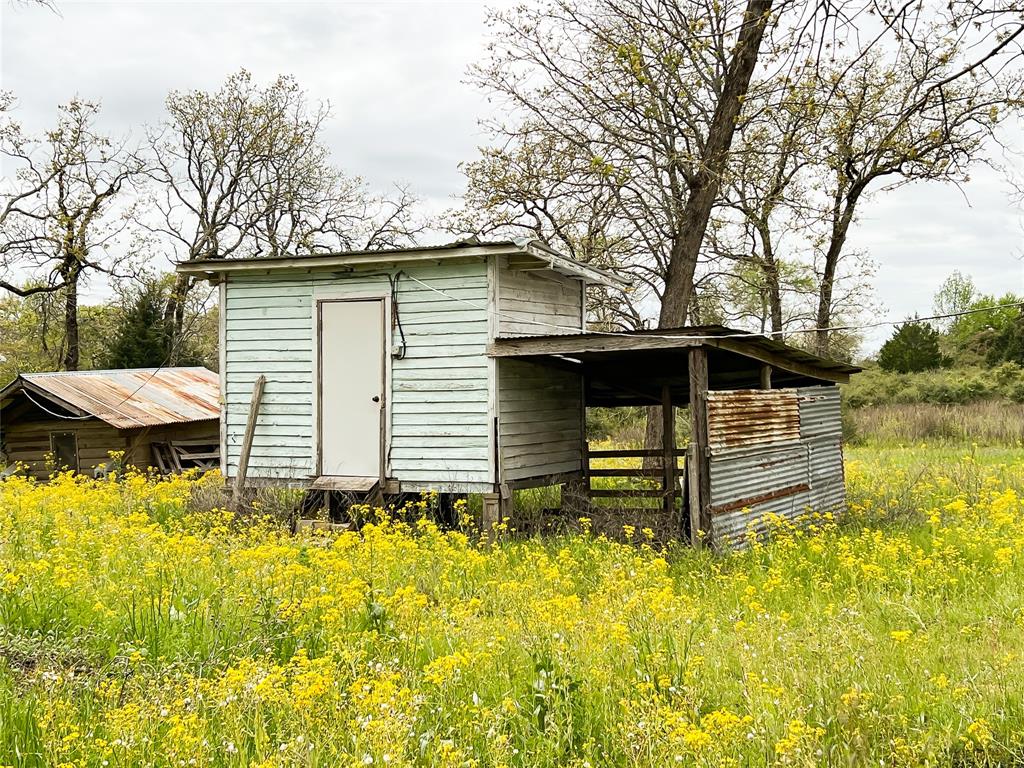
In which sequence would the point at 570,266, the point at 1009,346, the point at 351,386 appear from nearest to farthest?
the point at 351,386 → the point at 570,266 → the point at 1009,346

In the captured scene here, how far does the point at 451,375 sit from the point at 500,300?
127 centimetres

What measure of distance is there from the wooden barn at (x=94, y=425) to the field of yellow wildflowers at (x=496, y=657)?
10.3 metres

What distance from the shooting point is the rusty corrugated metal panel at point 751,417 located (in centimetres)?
1125

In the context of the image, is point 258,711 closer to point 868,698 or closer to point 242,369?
point 868,698

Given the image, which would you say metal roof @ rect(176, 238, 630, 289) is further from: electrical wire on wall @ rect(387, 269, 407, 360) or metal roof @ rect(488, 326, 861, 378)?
metal roof @ rect(488, 326, 861, 378)

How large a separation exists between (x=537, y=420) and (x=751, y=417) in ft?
10.7

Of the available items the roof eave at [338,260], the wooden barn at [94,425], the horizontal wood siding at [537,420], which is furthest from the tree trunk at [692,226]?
the wooden barn at [94,425]

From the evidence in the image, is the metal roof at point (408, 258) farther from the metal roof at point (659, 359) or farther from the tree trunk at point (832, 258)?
the tree trunk at point (832, 258)

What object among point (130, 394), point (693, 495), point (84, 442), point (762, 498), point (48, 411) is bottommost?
point (762, 498)

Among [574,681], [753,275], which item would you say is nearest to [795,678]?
[574,681]

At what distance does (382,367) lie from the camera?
13414mm

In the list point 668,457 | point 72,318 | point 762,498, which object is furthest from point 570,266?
point 72,318

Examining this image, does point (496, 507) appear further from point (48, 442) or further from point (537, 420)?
point (48, 442)

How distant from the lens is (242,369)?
1451 centimetres
